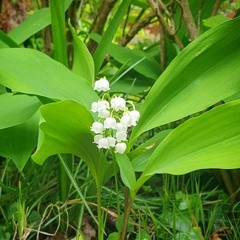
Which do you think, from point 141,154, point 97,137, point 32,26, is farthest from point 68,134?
point 32,26

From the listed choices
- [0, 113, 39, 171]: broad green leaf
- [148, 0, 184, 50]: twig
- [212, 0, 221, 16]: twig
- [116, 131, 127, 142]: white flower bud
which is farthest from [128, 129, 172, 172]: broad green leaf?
[212, 0, 221, 16]: twig

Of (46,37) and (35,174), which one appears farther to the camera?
(46,37)

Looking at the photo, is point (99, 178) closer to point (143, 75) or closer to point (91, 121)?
point (91, 121)

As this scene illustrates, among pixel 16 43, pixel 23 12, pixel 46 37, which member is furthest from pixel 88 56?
pixel 23 12

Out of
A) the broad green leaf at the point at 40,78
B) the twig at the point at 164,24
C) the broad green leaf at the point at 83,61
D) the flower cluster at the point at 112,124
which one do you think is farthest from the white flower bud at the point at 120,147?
the twig at the point at 164,24

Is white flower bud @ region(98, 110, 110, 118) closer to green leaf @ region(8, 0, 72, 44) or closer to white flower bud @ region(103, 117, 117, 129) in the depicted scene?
white flower bud @ region(103, 117, 117, 129)
